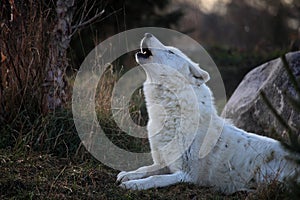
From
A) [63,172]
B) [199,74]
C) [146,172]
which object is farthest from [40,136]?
[199,74]

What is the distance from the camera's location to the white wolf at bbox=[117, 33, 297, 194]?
4.77 meters

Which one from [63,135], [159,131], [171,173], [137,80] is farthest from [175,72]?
[137,80]

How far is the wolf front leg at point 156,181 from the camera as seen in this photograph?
4523mm

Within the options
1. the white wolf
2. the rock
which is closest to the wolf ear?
the white wolf

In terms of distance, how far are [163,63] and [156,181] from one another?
126cm

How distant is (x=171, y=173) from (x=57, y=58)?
1970 mm

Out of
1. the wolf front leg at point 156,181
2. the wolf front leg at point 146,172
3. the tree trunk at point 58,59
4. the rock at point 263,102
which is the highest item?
the tree trunk at point 58,59

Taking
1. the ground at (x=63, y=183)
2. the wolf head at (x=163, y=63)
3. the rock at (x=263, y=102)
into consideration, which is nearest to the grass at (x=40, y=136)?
the ground at (x=63, y=183)

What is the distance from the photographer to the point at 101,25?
10.1m

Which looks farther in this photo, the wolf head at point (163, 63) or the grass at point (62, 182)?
the wolf head at point (163, 63)

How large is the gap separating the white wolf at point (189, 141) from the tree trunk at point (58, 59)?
3.86 ft

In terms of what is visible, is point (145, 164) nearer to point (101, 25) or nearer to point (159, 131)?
point (159, 131)

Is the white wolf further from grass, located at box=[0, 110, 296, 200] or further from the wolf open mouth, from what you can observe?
grass, located at box=[0, 110, 296, 200]

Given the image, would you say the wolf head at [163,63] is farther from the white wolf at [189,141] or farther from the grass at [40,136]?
the grass at [40,136]
